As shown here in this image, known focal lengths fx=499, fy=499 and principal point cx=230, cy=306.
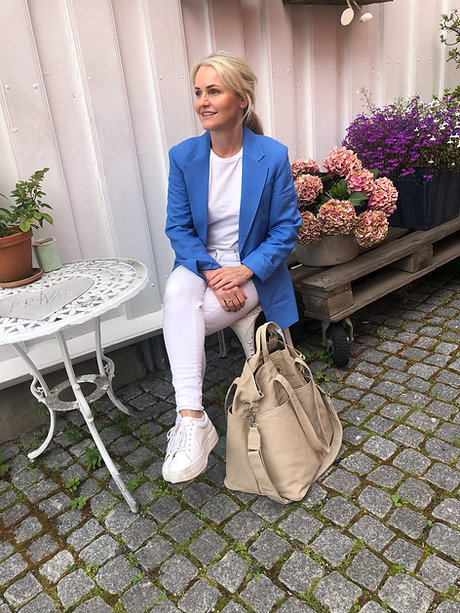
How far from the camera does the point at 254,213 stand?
7.70ft

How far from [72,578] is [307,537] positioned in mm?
898

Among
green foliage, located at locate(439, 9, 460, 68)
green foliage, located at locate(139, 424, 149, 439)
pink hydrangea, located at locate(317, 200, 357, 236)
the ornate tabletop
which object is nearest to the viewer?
the ornate tabletop

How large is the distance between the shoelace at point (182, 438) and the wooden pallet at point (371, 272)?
116 cm

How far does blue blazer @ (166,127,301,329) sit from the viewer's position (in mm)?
2342

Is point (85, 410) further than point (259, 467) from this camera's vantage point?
Yes

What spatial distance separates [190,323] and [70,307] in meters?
0.52

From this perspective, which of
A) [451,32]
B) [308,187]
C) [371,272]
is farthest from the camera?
[451,32]

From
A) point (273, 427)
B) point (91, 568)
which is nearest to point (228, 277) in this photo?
point (273, 427)

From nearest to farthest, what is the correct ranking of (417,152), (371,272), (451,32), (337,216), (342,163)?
(337,216)
(342,163)
(371,272)
(417,152)
(451,32)

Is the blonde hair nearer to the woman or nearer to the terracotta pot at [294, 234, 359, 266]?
the woman

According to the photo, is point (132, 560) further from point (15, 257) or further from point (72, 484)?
point (15, 257)

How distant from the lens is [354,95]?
374 cm

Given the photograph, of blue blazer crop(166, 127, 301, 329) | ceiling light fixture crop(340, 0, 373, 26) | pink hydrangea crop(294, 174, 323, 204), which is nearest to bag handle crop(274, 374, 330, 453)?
blue blazer crop(166, 127, 301, 329)

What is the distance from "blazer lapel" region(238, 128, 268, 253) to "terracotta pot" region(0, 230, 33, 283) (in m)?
1.00
